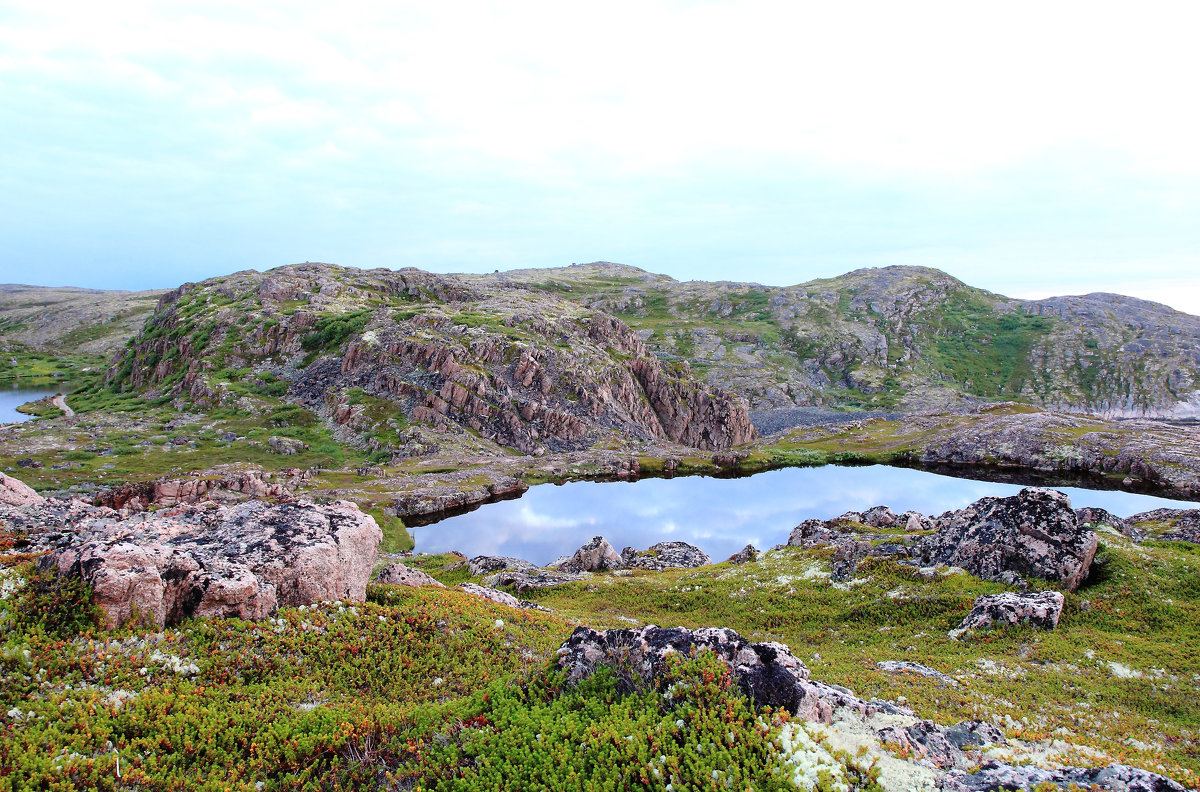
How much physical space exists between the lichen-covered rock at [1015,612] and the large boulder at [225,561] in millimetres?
25528

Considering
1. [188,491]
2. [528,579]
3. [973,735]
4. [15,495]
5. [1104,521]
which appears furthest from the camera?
[188,491]

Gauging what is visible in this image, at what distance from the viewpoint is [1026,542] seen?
27922 millimetres

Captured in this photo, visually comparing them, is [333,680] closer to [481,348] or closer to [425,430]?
[425,430]

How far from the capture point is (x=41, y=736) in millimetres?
9516

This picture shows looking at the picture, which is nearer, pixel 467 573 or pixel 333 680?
pixel 333 680

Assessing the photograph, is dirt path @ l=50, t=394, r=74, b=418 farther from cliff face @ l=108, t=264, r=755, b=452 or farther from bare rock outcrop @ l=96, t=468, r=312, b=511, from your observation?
bare rock outcrop @ l=96, t=468, r=312, b=511

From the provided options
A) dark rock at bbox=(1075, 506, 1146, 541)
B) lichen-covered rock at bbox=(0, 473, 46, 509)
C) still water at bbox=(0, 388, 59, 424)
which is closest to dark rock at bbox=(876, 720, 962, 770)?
lichen-covered rock at bbox=(0, 473, 46, 509)

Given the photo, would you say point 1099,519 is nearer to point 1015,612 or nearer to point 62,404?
point 1015,612

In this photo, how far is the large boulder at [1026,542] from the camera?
27.0 meters

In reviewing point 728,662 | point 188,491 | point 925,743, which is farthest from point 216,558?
point 188,491

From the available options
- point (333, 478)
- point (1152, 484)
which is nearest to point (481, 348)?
point (333, 478)

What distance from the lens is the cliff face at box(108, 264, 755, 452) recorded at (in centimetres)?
11169

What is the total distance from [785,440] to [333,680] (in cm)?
13069

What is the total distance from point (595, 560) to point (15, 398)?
186006 millimetres
